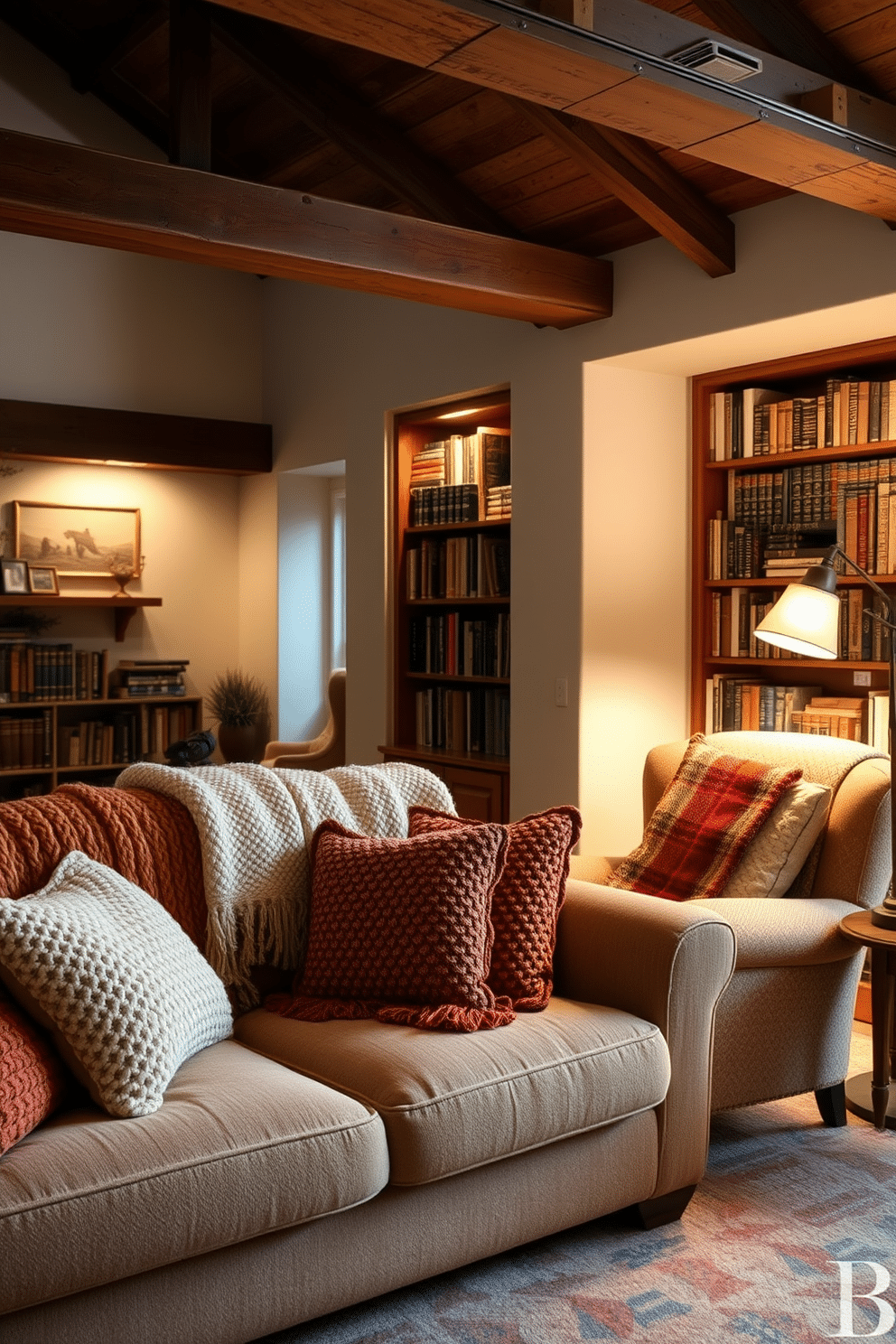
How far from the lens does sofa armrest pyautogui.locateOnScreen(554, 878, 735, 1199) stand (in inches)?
101

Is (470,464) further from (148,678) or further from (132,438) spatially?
(148,678)

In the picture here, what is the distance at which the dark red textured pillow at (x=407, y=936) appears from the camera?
2469 mm

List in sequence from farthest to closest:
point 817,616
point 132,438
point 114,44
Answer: point 132,438, point 114,44, point 817,616

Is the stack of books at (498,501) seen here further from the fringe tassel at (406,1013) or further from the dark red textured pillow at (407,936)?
the fringe tassel at (406,1013)

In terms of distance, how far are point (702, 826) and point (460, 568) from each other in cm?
224

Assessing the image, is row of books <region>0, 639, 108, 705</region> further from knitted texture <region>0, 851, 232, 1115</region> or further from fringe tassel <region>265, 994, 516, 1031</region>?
knitted texture <region>0, 851, 232, 1115</region>

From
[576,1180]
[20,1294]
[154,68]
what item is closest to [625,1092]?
[576,1180]

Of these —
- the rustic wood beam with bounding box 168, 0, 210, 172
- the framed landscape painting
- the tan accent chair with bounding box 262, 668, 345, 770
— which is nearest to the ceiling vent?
the rustic wood beam with bounding box 168, 0, 210, 172

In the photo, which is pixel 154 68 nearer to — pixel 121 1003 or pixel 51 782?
pixel 51 782

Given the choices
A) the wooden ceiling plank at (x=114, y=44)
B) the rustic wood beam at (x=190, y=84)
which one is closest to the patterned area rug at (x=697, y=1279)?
the rustic wood beam at (x=190, y=84)

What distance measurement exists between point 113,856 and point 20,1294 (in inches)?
37.6

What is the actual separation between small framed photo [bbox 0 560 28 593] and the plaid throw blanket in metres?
3.63

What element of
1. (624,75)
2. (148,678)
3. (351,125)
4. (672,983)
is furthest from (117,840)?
(148,678)

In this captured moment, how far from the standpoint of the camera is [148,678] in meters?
6.35
